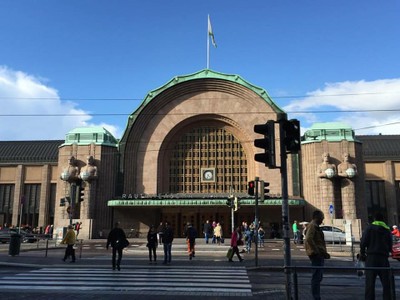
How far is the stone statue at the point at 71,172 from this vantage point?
4009 cm

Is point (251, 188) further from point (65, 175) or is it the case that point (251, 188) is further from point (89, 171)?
point (65, 175)

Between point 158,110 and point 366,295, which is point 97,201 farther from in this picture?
point 366,295

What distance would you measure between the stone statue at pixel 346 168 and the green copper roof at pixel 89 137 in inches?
904

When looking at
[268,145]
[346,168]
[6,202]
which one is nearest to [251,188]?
[268,145]

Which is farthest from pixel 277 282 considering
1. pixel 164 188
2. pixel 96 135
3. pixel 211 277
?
pixel 96 135

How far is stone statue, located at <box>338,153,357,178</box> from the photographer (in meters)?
37.5

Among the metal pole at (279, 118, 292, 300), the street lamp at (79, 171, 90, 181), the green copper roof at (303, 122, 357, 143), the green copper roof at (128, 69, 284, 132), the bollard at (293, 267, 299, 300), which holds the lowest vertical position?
the bollard at (293, 267, 299, 300)

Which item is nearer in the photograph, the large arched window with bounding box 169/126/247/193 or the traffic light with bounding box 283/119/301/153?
the traffic light with bounding box 283/119/301/153

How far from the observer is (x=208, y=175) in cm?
4209

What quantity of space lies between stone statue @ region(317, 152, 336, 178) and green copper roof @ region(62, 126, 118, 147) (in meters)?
21.1

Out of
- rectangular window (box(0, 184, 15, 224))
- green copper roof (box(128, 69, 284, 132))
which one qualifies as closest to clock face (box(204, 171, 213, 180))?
green copper roof (box(128, 69, 284, 132))

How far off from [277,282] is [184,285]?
3.00m

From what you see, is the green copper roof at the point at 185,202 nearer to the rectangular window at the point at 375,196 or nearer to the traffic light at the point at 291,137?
the rectangular window at the point at 375,196

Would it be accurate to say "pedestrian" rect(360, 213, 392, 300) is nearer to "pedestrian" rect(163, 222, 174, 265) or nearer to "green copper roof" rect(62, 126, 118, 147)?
"pedestrian" rect(163, 222, 174, 265)
